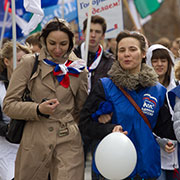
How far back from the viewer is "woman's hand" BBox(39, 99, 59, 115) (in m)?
4.00

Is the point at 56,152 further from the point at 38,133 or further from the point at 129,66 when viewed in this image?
the point at 129,66

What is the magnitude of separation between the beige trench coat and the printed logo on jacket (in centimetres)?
66

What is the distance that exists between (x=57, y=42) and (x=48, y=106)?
62 centimetres

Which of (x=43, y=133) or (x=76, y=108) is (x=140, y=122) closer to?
(x=76, y=108)

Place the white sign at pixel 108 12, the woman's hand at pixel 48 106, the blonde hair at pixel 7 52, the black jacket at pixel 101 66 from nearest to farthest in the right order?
the woman's hand at pixel 48 106 → the blonde hair at pixel 7 52 → the black jacket at pixel 101 66 → the white sign at pixel 108 12

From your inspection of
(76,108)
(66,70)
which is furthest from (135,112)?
(66,70)

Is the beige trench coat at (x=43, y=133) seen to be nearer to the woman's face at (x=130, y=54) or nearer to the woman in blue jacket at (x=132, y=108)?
the woman in blue jacket at (x=132, y=108)

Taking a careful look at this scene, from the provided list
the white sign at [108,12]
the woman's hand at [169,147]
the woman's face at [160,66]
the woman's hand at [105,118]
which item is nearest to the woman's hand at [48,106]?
the woman's hand at [105,118]

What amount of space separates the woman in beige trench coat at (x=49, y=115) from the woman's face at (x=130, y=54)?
43 cm

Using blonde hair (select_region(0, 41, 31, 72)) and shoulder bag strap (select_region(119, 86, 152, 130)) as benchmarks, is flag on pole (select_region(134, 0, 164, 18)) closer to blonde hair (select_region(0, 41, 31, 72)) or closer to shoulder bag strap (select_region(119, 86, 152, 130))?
blonde hair (select_region(0, 41, 31, 72))

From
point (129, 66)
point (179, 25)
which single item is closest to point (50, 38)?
point (129, 66)

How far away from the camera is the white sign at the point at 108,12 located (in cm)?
668

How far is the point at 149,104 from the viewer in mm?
4129

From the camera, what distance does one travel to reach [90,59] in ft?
20.3
